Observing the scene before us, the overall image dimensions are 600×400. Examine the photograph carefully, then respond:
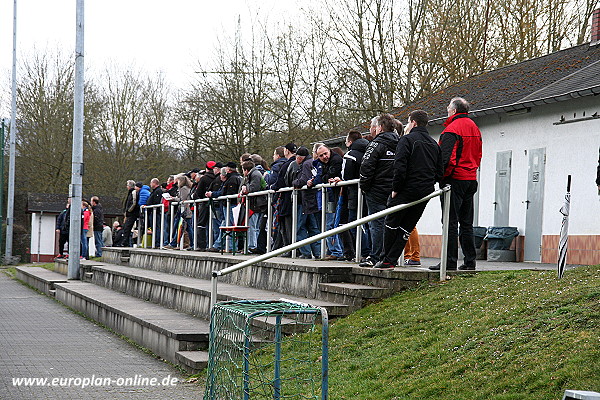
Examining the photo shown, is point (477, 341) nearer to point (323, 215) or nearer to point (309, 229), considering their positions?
point (323, 215)

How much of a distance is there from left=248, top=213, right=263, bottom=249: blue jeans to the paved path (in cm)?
348

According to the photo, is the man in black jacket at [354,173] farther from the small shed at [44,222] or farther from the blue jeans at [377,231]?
the small shed at [44,222]

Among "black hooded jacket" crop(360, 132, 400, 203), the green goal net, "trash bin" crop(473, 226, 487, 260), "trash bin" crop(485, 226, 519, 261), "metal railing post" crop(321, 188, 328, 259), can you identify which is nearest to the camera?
the green goal net

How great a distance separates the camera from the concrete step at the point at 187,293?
37.7 feet

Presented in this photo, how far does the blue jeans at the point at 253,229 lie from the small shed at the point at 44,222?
2617cm

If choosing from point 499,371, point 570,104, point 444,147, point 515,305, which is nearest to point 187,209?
point 570,104

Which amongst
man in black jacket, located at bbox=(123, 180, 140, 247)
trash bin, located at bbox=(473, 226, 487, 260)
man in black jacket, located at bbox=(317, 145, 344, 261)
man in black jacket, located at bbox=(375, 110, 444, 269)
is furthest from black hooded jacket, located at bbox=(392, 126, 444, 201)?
man in black jacket, located at bbox=(123, 180, 140, 247)

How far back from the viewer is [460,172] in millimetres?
11016

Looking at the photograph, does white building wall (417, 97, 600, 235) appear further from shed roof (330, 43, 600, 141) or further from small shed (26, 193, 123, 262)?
small shed (26, 193, 123, 262)

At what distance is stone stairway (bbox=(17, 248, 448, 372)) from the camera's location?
34.7ft

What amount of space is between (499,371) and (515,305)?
1.73m

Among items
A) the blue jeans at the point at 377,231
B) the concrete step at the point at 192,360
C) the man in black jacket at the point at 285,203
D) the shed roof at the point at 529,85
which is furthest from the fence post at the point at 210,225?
the concrete step at the point at 192,360

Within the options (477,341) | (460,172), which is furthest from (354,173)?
(477,341)

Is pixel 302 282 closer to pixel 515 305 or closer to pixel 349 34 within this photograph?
pixel 515 305
